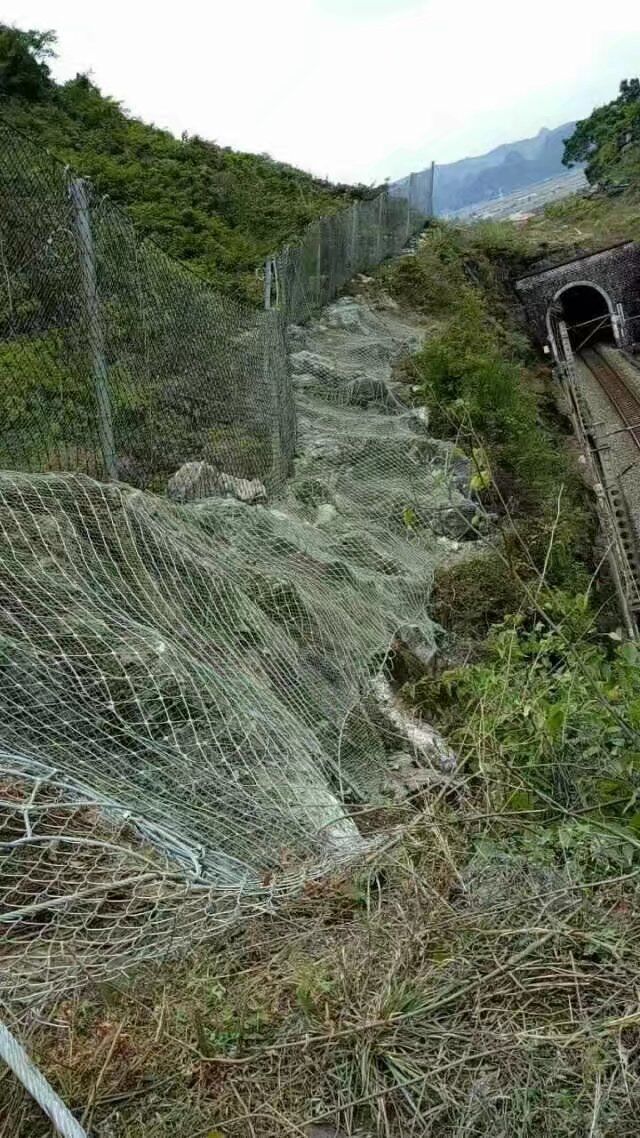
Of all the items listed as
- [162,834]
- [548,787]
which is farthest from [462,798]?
[162,834]

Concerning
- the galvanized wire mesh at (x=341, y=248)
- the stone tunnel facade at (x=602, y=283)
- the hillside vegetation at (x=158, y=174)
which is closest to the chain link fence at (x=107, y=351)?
the galvanized wire mesh at (x=341, y=248)

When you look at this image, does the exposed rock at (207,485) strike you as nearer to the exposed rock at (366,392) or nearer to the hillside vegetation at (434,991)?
the hillside vegetation at (434,991)

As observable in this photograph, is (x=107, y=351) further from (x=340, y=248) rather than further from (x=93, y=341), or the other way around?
(x=340, y=248)

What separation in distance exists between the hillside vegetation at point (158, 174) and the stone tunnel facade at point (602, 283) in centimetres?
948

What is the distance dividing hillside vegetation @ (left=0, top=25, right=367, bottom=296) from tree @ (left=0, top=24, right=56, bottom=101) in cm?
1

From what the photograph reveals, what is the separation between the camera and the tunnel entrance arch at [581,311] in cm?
2372

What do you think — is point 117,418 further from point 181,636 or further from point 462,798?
point 462,798

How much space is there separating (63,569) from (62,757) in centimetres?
84

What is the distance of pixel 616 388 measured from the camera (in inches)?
800

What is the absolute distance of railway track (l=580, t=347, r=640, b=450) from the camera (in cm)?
1796

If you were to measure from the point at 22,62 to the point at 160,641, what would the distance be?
1389cm

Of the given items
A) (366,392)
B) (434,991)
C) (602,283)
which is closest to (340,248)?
(366,392)

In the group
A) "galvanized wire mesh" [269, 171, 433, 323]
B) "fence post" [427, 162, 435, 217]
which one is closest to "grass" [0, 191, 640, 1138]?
"galvanized wire mesh" [269, 171, 433, 323]

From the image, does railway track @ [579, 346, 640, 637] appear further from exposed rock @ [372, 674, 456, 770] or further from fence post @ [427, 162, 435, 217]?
fence post @ [427, 162, 435, 217]
